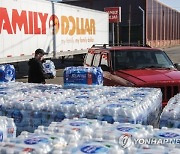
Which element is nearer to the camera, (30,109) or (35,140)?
(35,140)

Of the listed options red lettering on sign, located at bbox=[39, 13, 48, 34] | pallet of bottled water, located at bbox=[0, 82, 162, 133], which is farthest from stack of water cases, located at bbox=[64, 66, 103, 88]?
red lettering on sign, located at bbox=[39, 13, 48, 34]

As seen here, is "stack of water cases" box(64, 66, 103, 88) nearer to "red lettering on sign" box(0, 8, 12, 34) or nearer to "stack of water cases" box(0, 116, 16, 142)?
"stack of water cases" box(0, 116, 16, 142)

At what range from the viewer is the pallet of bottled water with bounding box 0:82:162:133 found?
15.4ft

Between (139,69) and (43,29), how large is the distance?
34.8 ft

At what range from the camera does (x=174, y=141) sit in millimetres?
3379

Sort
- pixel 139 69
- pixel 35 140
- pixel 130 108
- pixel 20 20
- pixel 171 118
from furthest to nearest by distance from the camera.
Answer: pixel 20 20, pixel 139 69, pixel 130 108, pixel 171 118, pixel 35 140

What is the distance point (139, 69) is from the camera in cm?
886

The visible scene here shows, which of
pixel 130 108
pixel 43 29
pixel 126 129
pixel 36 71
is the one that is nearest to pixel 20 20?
pixel 43 29

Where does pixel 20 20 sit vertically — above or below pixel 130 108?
above

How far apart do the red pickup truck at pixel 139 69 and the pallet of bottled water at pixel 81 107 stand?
1.83 m

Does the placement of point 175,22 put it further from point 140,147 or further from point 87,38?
point 140,147

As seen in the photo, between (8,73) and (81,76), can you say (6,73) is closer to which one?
(8,73)

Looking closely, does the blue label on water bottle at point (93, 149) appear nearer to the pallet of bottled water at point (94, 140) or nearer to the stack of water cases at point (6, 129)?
the pallet of bottled water at point (94, 140)

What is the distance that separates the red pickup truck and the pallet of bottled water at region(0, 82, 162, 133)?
183 cm
